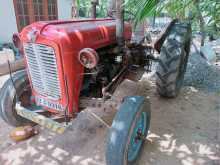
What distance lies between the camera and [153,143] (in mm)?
2424

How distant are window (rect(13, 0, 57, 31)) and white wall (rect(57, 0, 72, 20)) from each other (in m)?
0.19

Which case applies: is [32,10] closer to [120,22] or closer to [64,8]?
[64,8]

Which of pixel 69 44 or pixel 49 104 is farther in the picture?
pixel 49 104

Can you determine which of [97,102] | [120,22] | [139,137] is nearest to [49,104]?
[97,102]

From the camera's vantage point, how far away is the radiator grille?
1.82 meters

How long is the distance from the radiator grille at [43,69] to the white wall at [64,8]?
5814 mm

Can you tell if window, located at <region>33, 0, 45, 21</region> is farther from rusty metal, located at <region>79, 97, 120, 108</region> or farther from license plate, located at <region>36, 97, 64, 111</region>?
rusty metal, located at <region>79, 97, 120, 108</region>

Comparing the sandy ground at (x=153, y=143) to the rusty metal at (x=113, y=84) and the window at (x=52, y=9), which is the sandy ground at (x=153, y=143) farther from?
the window at (x=52, y=9)

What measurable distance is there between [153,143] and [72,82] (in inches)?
47.8

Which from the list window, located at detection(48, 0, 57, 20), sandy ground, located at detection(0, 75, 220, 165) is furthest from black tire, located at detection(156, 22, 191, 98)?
window, located at detection(48, 0, 57, 20)

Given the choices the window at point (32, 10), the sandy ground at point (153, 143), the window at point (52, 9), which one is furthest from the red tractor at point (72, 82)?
the window at point (52, 9)

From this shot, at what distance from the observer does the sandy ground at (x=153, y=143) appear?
2174mm

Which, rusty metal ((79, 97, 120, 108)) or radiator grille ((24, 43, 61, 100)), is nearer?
radiator grille ((24, 43, 61, 100))

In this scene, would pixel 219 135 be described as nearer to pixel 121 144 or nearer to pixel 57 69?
pixel 121 144
